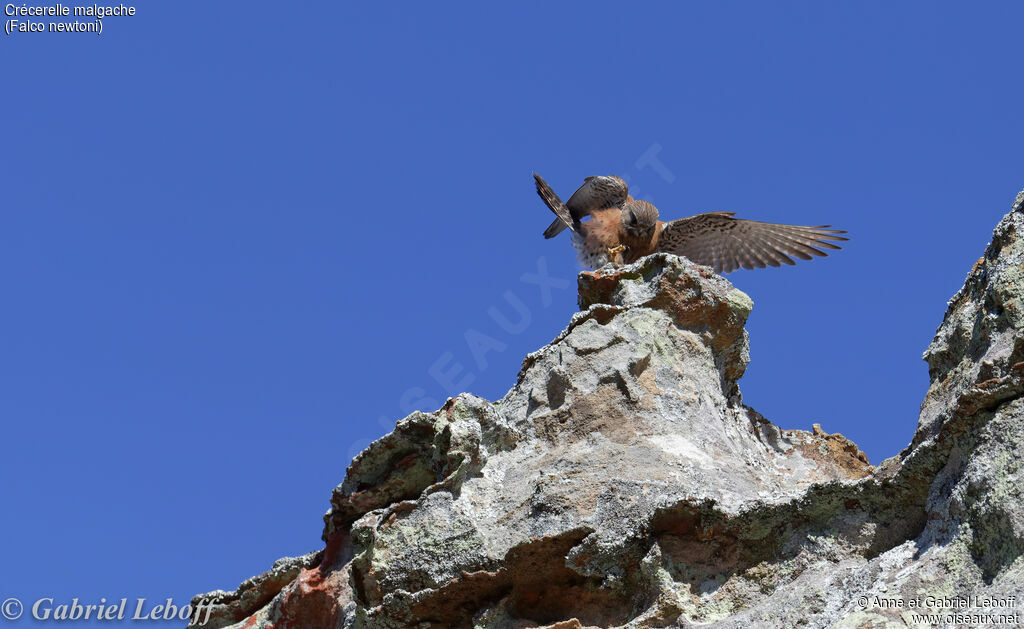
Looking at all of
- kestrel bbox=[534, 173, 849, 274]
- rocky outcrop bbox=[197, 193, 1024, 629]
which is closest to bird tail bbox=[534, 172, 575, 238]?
kestrel bbox=[534, 173, 849, 274]

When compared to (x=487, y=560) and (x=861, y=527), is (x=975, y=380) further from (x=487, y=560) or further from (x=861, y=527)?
(x=487, y=560)

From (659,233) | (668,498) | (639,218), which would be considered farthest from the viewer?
(659,233)

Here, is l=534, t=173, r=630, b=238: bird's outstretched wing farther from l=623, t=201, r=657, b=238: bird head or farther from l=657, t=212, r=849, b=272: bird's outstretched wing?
l=657, t=212, r=849, b=272: bird's outstretched wing

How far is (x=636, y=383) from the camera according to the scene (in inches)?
303

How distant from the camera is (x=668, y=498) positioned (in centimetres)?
639

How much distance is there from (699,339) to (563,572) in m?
2.27

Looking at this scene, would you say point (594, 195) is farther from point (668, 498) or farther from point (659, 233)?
point (668, 498)

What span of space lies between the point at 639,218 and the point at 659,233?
0.87 meters

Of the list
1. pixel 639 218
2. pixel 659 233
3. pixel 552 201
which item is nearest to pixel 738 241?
pixel 659 233

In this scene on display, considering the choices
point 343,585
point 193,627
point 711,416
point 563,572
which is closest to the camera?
point 563,572

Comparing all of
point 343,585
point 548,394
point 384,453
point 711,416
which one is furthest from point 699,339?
point 343,585

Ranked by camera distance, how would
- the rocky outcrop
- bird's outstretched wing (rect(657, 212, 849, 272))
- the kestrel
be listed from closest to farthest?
1. the rocky outcrop
2. the kestrel
3. bird's outstretched wing (rect(657, 212, 849, 272))

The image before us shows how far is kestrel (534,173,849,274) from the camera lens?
12648 millimetres

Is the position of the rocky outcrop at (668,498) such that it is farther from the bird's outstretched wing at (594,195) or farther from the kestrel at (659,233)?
the bird's outstretched wing at (594,195)
